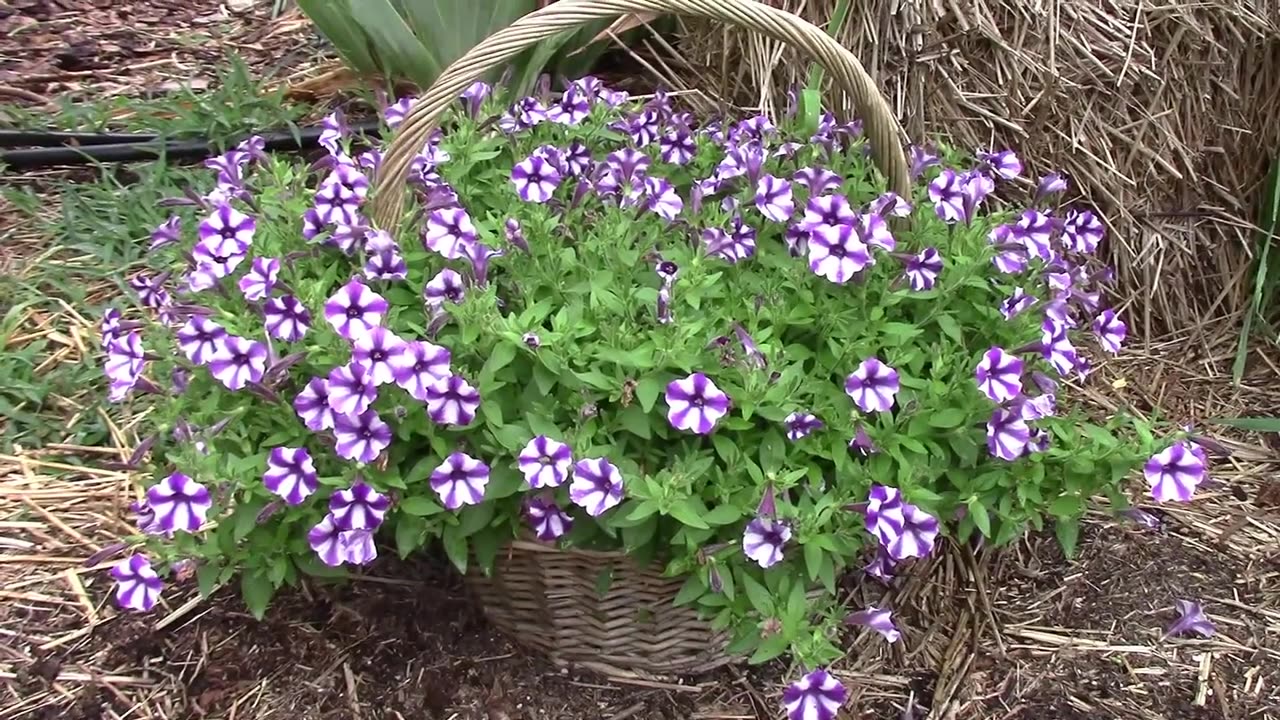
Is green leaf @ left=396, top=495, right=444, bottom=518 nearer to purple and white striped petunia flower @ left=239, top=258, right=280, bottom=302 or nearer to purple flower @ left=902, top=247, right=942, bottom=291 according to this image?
purple and white striped petunia flower @ left=239, top=258, right=280, bottom=302

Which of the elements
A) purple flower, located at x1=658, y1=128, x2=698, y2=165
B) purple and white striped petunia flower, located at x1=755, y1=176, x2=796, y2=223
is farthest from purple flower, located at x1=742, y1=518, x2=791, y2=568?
purple flower, located at x1=658, y1=128, x2=698, y2=165

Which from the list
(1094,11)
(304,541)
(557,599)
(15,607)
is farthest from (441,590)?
(1094,11)

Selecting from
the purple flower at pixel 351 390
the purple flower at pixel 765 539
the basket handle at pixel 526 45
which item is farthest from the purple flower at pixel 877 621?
the basket handle at pixel 526 45

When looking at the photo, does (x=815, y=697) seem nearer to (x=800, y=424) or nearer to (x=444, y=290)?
(x=800, y=424)

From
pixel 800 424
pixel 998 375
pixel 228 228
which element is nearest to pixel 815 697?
pixel 800 424

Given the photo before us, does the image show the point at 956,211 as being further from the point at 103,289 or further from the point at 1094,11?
the point at 103,289

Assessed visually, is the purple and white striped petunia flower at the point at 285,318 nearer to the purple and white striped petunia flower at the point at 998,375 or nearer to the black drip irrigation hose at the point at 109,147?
the purple and white striped petunia flower at the point at 998,375
